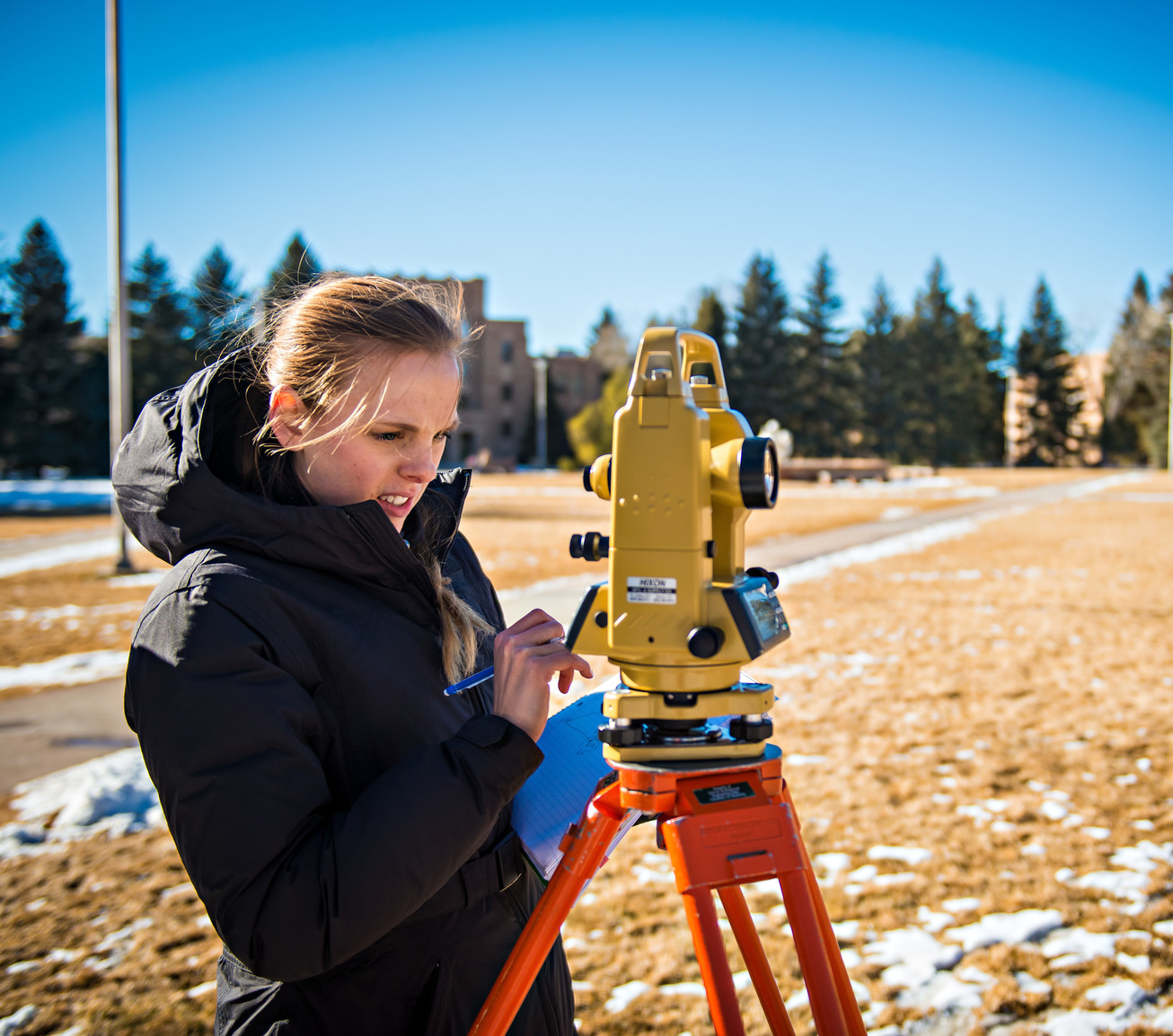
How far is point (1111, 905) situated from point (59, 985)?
3505mm

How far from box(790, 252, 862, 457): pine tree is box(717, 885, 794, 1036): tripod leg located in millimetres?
50424

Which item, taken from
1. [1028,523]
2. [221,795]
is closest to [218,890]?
[221,795]

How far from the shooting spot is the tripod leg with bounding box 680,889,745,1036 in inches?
45.8

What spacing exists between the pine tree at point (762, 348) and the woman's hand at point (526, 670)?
158 ft

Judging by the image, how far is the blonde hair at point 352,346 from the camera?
1.37 meters

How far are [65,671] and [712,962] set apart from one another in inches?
259

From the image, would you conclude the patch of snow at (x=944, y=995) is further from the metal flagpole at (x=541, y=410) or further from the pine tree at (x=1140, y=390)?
the pine tree at (x=1140, y=390)

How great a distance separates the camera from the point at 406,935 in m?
1.31

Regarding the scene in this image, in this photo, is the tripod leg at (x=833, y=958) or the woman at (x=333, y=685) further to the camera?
the tripod leg at (x=833, y=958)

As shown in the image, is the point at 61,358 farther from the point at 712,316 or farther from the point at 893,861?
the point at 893,861

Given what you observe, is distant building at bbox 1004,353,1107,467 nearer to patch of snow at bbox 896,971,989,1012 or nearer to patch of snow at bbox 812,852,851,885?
patch of snow at bbox 812,852,851,885

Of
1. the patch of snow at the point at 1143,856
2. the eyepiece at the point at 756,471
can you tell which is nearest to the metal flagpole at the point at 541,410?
the patch of snow at the point at 1143,856

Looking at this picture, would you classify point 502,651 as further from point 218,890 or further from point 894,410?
point 894,410

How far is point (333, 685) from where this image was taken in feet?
4.08
